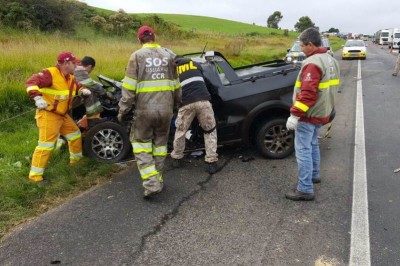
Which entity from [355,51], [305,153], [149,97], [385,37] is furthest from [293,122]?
[385,37]

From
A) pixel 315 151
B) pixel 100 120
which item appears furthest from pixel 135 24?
pixel 315 151

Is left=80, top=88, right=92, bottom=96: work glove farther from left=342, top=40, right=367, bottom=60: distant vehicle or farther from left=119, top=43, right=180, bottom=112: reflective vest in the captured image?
left=342, top=40, right=367, bottom=60: distant vehicle

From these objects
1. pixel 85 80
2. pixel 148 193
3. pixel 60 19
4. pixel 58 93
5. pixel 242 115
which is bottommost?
pixel 148 193

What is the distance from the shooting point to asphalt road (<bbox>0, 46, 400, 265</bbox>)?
124 inches

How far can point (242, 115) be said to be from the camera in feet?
17.5

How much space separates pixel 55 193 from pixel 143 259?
195 cm

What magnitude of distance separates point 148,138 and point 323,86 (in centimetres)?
203

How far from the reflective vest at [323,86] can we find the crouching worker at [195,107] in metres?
1.31

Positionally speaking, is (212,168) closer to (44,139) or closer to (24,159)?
(44,139)

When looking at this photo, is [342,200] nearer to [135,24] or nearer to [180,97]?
[180,97]

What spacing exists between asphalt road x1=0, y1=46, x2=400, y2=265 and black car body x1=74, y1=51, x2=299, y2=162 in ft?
1.13

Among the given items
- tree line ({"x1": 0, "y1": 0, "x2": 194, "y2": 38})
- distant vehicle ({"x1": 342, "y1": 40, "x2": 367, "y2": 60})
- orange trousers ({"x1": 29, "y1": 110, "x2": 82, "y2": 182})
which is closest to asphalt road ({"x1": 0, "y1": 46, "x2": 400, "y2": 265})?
orange trousers ({"x1": 29, "y1": 110, "x2": 82, "y2": 182})

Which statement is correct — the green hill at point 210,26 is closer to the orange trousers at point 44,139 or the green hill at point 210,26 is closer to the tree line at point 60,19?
the tree line at point 60,19

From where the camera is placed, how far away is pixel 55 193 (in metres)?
4.53
